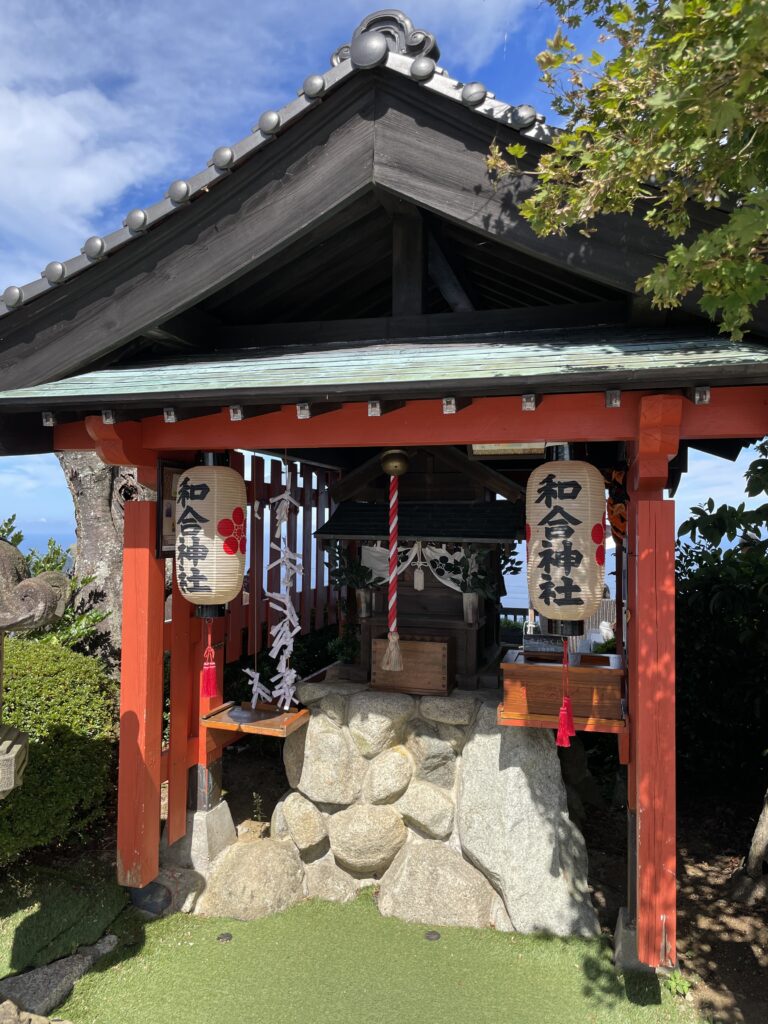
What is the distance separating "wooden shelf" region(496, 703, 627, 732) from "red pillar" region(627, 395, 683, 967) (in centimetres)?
72

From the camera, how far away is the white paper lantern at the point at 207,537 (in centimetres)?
542

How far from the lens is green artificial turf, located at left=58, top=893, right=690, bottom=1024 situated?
461 centimetres

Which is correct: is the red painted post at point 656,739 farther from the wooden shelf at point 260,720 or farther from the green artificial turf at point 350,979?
the wooden shelf at point 260,720

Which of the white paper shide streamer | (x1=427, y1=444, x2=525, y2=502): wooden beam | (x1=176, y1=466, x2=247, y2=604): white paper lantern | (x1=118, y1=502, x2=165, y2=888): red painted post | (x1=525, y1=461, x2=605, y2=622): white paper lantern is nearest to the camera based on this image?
(x1=525, y1=461, x2=605, y2=622): white paper lantern

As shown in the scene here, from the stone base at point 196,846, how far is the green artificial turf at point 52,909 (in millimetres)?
522

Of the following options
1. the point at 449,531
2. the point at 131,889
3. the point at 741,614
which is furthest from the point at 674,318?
the point at 131,889

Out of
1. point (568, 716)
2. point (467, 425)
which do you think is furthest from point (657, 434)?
point (568, 716)

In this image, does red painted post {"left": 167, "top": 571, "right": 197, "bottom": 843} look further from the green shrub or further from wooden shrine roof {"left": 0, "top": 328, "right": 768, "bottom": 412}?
wooden shrine roof {"left": 0, "top": 328, "right": 768, "bottom": 412}

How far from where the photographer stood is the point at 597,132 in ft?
13.2

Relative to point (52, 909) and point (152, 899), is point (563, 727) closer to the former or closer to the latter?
point (152, 899)

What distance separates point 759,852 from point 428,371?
5.30 m

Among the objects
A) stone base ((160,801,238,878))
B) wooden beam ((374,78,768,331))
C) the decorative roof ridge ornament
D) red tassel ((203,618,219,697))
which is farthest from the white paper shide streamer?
the decorative roof ridge ornament

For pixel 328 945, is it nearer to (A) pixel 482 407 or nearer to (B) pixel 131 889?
(B) pixel 131 889

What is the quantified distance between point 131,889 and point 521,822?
3.59 meters
